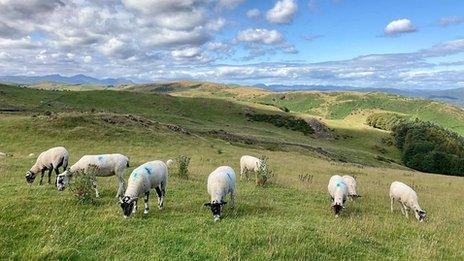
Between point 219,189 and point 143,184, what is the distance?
3067 mm

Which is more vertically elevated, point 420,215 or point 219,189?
point 219,189

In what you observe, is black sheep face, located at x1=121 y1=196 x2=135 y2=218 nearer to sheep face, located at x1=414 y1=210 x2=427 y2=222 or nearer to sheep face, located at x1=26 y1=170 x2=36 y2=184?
sheep face, located at x1=26 y1=170 x2=36 y2=184

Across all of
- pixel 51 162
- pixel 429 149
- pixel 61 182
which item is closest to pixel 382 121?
pixel 429 149

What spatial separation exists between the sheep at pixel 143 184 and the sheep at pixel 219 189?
6.97ft

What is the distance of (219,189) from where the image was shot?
55.2ft

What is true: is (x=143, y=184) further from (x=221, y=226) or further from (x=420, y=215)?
(x=420, y=215)

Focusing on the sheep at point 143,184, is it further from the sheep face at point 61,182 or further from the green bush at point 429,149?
the green bush at point 429,149

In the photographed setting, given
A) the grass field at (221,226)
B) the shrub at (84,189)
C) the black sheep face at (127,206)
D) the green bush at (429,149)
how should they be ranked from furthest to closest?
the green bush at (429,149)
the shrub at (84,189)
the black sheep face at (127,206)
the grass field at (221,226)

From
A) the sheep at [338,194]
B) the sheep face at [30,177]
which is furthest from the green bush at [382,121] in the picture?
the sheep face at [30,177]

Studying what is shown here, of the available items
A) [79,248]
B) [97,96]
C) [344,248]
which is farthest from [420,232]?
[97,96]

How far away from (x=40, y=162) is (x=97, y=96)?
99016 mm

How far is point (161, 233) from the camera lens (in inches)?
524

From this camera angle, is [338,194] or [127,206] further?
[338,194]

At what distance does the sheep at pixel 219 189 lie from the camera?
1557 centimetres
